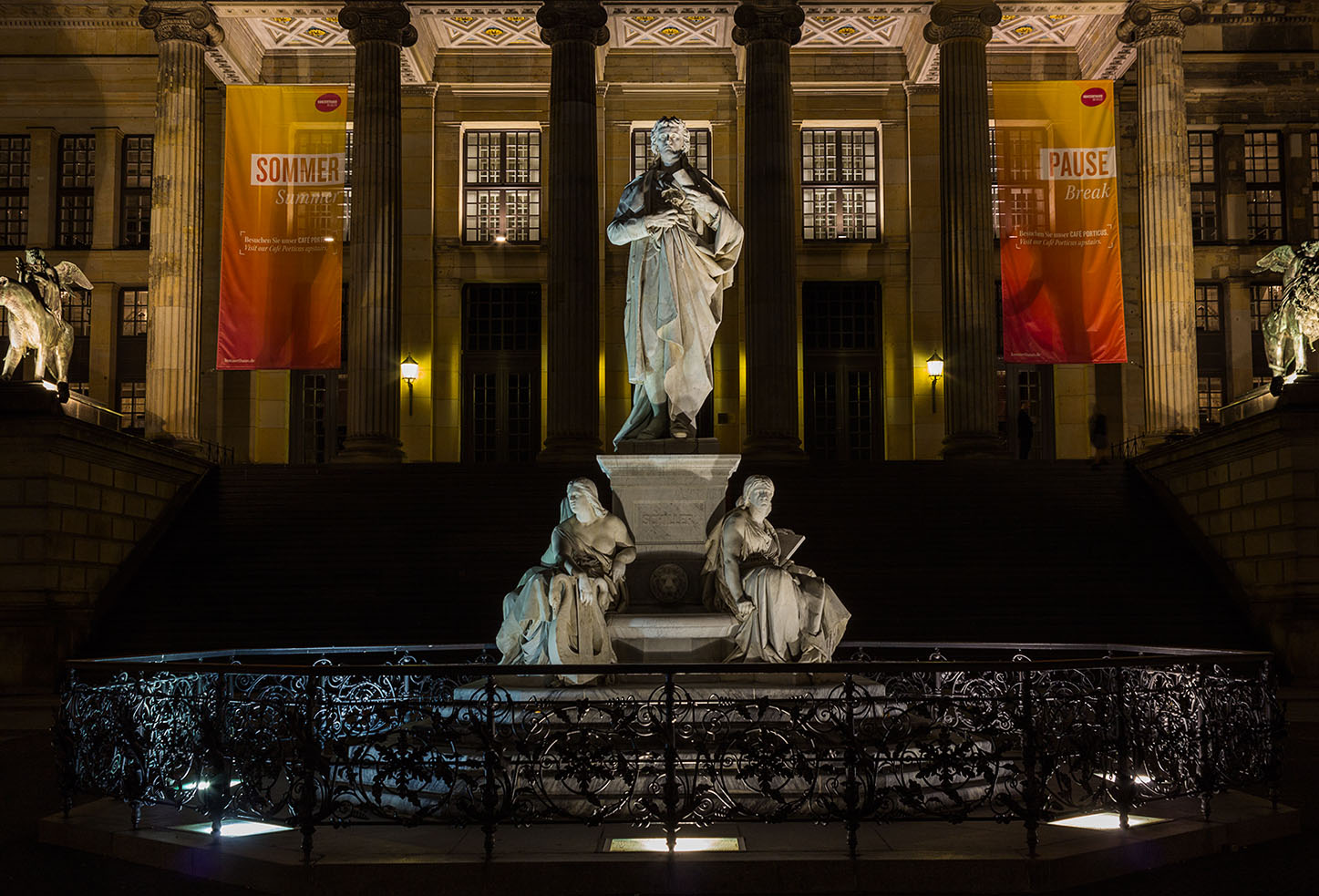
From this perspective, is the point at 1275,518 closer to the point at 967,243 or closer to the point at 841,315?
the point at 967,243

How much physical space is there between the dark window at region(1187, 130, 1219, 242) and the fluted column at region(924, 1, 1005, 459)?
30.9 feet

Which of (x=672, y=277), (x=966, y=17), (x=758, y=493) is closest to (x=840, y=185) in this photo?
(x=966, y=17)

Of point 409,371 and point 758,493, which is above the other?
point 409,371

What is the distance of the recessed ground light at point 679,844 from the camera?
696 cm

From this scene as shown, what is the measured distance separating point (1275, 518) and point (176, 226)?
76.1 ft

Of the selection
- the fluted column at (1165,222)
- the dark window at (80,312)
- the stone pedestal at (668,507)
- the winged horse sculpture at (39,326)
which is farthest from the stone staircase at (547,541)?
the dark window at (80,312)

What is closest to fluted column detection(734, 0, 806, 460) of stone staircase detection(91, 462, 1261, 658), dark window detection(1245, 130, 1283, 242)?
stone staircase detection(91, 462, 1261, 658)

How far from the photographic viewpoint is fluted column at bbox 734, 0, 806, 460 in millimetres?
28594

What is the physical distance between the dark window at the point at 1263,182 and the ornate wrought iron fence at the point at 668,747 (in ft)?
100

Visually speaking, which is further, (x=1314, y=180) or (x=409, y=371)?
(x=1314, y=180)

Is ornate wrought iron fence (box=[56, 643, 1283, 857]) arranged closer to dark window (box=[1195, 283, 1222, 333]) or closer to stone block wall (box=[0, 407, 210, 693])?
stone block wall (box=[0, 407, 210, 693])

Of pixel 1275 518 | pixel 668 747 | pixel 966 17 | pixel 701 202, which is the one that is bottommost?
pixel 668 747

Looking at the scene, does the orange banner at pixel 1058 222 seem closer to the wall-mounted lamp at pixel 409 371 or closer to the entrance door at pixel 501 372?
the entrance door at pixel 501 372

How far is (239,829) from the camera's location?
7867 millimetres
